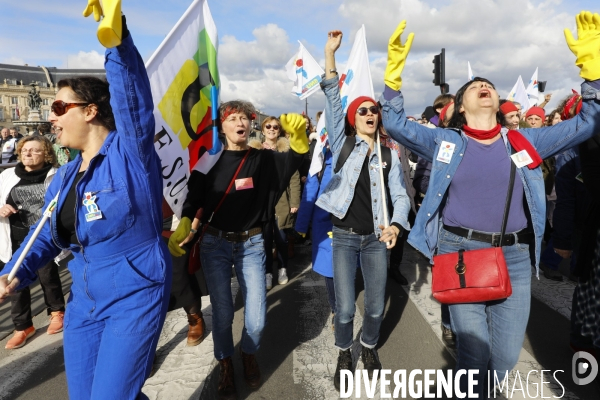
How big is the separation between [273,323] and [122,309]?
2.59 metres

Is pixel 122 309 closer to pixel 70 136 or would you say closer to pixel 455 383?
pixel 70 136

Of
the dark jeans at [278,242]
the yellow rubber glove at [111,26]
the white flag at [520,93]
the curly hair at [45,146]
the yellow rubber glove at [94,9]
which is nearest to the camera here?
the yellow rubber glove at [111,26]

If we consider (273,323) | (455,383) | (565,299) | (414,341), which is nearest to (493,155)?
(455,383)

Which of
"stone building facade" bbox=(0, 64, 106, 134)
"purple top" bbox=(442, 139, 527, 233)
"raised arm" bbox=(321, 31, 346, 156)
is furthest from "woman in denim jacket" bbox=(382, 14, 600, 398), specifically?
"stone building facade" bbox=(0, 64, 106, 134)

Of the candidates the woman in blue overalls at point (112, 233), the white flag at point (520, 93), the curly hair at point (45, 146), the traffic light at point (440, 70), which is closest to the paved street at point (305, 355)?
the woman in blue overalls at point (112, 233)

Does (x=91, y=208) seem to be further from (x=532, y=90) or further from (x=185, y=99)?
(x=532, y=90)

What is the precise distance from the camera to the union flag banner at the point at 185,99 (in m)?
2.85

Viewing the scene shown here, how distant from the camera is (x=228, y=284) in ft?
10.1

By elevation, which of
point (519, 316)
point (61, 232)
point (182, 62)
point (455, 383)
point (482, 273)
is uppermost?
point (182, 62)

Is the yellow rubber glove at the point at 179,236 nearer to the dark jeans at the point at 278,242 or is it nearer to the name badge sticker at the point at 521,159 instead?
the name badge sticker at the point at 521,159

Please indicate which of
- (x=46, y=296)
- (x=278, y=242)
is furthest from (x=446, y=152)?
(x=46, y=296)

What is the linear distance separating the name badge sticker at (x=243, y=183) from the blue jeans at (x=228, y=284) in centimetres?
38

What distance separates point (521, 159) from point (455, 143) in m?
0.38

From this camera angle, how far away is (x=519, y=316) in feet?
7.94
